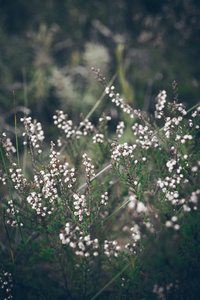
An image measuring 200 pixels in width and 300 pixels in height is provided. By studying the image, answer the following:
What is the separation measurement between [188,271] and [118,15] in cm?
277

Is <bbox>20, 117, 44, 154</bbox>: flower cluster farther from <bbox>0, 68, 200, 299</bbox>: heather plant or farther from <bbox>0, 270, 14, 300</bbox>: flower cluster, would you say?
<bbox>0, 270, 14, 300</bbox>: flower cluster

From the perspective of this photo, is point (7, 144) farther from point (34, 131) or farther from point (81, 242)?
point (81, 242)

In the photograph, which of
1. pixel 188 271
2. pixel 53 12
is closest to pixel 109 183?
pixel 188 271

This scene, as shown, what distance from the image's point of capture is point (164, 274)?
106 centimetres

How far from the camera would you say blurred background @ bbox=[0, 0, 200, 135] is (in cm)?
240

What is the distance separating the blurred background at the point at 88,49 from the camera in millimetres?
2404

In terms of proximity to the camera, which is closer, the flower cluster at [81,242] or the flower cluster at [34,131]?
the flower cluster at [81,242]

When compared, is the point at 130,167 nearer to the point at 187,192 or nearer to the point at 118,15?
the point at 187,192

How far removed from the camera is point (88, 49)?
2.48 meters

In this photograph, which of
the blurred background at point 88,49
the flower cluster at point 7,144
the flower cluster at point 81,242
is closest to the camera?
the flower cluster at point 81,242

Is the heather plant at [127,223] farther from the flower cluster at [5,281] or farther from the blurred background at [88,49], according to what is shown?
the blurred background at [88,49]

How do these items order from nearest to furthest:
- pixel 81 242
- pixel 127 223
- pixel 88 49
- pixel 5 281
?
pixel 81 242, pixel 5 281, pixel 127 223, pixel 88 49

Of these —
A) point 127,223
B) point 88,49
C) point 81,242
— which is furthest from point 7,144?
point 88,49

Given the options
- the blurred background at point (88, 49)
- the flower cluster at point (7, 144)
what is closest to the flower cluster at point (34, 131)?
the flower cluster at point (7, 144)
